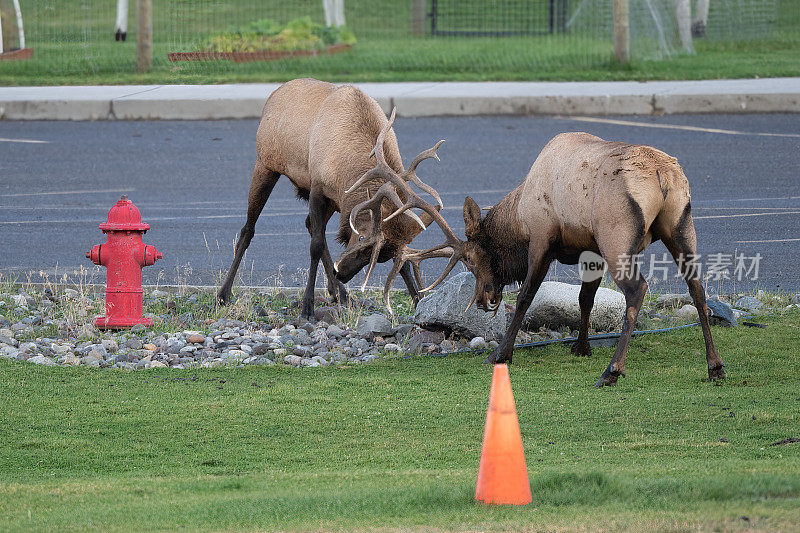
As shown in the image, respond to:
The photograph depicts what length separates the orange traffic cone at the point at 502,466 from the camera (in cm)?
491

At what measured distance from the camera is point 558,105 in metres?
17.8

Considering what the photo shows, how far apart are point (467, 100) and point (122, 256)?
386 inches

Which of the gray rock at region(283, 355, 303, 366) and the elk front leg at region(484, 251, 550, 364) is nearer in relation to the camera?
the elk front leg at region(484, 251, 550, 364)

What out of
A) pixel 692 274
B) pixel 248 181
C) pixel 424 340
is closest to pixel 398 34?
pixel 248 181

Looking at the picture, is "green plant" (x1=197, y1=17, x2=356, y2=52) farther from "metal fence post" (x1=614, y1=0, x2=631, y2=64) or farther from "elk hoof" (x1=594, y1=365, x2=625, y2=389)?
"elk hoof" (x1=594, y1=365, x2=625, y2=389)

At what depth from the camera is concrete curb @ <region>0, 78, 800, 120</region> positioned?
17.7 metres

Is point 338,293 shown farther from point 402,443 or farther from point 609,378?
point 402,443

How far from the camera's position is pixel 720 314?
29.0 feet

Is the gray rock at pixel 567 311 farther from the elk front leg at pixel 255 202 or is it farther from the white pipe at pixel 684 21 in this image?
the white pipe at pixel 684 21

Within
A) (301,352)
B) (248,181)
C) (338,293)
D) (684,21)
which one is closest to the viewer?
(301,352)

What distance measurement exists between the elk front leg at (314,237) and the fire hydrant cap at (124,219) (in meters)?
1.34

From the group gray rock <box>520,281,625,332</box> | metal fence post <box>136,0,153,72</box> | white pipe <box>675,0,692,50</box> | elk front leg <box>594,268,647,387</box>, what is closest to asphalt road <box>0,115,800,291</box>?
gray rock <box>520,281,625,332</box>

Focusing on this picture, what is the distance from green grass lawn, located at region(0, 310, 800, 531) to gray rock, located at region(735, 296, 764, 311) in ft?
1.88

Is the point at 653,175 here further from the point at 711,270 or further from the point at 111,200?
the point at 111,200
